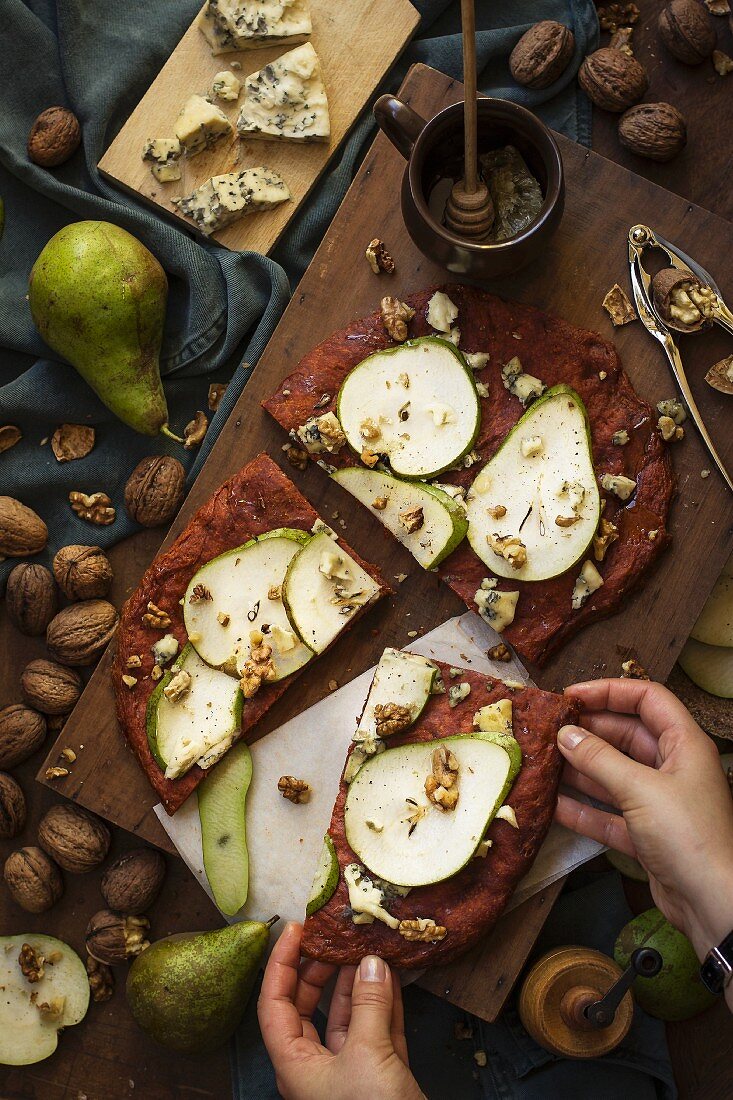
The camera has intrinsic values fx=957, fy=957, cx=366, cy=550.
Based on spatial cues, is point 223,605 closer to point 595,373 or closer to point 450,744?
point 450,744

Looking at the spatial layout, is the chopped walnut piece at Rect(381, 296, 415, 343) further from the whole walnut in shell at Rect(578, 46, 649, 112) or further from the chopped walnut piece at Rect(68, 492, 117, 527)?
the chopped walnut piece at Rect(68, 492, 117, 527)

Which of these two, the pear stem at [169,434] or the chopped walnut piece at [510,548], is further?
the pear stem at [169,434]

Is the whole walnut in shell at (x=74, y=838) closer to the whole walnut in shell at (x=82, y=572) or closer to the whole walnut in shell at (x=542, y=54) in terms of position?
the whole walnut in shell at (x=82, y=572)

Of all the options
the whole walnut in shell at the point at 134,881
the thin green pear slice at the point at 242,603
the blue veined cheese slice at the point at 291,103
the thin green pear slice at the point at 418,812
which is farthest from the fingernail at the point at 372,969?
the blue veined cheese slice at the point at 291,103

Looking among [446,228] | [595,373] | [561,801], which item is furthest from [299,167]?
[561,801]

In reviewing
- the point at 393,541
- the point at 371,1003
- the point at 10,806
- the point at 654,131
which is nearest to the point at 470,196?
the point at 654,131

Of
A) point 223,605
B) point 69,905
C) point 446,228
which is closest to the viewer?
point 446,228
